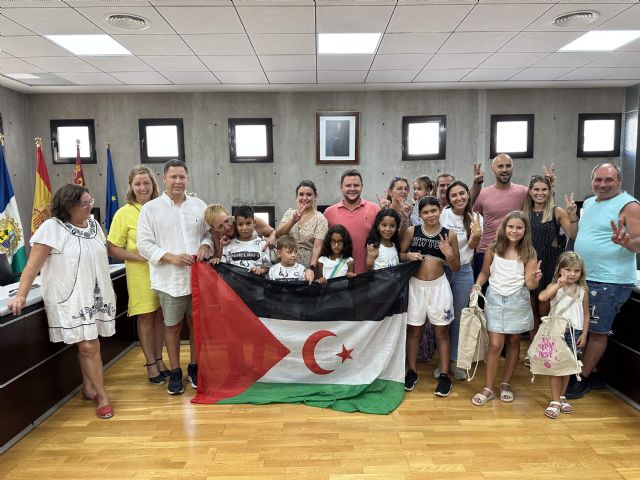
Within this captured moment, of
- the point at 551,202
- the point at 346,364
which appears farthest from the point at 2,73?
the point at 551,202

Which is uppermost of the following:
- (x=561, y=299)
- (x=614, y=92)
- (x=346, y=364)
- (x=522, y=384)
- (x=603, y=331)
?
(x=614, y=92)

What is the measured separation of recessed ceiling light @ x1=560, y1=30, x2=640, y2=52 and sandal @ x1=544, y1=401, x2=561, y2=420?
11.6 feet

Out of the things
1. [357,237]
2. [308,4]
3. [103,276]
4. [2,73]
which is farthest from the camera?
[2,73]

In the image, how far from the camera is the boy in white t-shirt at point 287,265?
2.92 m

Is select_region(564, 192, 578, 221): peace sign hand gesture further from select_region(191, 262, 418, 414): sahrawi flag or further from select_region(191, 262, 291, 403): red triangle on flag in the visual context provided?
select_region(191, 262, 291, 403): red triangle on flag

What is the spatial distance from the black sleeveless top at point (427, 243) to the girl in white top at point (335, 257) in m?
0.46

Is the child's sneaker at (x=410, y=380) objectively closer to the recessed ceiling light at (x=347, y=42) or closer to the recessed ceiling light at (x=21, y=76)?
the recessed ceiling light at (x=347, y=42)

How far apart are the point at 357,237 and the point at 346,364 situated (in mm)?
913

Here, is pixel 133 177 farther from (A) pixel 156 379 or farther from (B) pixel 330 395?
(B) pixel 330 395

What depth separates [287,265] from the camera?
297 centimetres

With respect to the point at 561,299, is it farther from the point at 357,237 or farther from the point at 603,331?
the point at 357,237

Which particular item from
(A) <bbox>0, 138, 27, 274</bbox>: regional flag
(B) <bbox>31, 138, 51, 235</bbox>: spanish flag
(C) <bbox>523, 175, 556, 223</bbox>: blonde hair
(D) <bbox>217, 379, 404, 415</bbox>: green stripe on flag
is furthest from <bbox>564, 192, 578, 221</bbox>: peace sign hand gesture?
(B) <bbox>31, 138, 51, 235</bbox>: spanish flag

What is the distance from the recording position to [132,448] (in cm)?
240

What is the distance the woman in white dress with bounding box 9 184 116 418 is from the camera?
2498 millimetres
